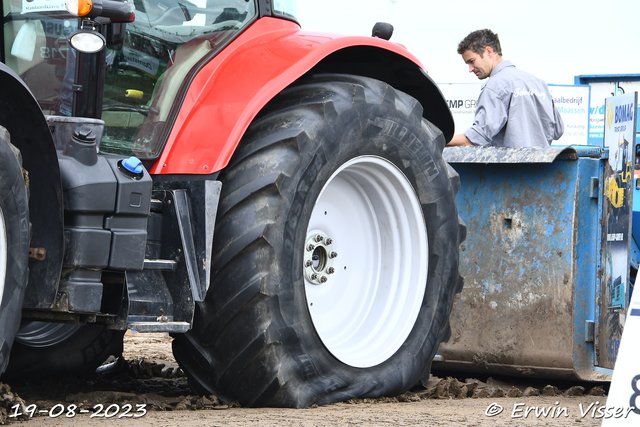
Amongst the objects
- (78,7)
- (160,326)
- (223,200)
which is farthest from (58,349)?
(78,7)

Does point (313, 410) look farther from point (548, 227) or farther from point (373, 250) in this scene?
point (548, 227)

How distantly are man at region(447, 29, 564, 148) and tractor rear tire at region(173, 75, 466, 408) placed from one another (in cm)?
118

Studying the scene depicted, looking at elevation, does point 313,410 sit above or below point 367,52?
below

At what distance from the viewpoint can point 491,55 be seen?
495cm

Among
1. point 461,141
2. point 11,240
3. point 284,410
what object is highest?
point 461,141

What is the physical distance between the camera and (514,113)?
4617mm

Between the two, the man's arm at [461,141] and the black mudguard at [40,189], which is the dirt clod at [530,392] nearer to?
the man's arm at [461,141]

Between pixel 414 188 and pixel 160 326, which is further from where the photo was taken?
pixel 414 188

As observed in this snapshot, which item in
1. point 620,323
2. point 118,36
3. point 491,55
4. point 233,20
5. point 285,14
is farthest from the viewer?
point 491,55

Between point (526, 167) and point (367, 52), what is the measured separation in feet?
3.49

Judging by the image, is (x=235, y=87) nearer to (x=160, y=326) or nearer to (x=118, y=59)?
(x=118, y=59)

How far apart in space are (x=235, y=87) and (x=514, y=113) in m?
2.22

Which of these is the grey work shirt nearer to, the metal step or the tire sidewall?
the tire sidewall

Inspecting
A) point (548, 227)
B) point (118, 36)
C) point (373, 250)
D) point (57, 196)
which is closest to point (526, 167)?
point (548, 227)
